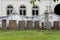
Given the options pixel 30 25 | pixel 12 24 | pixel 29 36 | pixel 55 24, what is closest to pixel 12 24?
pixel 12 24

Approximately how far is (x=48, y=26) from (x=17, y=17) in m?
3.88

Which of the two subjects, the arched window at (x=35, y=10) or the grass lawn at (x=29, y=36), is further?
the arched window at (x=35, y=10)

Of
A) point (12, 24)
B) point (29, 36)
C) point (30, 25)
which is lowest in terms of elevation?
point (29, 36)

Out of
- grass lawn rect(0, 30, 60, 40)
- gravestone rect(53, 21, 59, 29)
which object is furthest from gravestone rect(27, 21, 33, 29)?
grass lawn rect(0, 30, 60, 40)

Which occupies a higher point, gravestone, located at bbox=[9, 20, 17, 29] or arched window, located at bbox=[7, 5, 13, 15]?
arched window, located at bbox=[7, 5, 13, 15]

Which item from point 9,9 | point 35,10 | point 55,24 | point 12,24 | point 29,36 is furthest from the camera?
point 35,10

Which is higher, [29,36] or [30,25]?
[30,25]

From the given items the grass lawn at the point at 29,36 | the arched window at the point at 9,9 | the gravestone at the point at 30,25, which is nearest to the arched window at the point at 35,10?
the arched window at the point at 9,9

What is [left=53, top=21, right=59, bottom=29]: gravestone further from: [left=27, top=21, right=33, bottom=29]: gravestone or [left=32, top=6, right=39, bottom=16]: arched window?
[left=32, top=6, right=39, bottom=16]: arched window

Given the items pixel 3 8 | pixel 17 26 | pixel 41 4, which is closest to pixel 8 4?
pixel 3 8

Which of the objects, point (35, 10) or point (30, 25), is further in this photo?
point (35, 10)

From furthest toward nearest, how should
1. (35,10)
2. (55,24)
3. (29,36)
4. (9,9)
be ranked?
(35,10), (9,9), (55,24), (29,36)

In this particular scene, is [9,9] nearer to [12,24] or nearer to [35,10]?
[35,10]

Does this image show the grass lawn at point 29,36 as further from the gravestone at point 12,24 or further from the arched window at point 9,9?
the arched window at point 9,9
